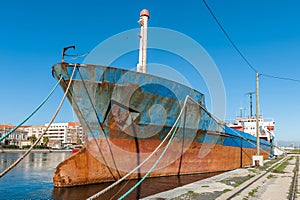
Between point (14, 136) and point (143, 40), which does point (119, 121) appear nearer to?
point (143, 40)

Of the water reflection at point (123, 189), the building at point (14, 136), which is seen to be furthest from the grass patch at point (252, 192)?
the building at point (14, 136)

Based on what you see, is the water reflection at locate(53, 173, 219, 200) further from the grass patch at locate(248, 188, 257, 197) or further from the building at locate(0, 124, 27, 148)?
the building at locate(0, 124, 27, 148)

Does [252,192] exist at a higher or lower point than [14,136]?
higher

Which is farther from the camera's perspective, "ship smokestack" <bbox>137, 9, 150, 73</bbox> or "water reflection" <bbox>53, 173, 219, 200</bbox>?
"ship smokestack" <bbox>137, 9, 150, 73</bbox>

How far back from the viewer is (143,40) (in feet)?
37.6

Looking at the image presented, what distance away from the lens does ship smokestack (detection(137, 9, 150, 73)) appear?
11266mm

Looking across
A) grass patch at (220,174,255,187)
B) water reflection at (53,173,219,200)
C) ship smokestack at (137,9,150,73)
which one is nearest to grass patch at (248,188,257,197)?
grass patch at (220,174,255,187)

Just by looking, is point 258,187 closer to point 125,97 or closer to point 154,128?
point 154,128

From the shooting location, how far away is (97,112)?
9.20m

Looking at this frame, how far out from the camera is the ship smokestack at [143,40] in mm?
11266

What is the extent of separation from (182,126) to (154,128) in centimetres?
161

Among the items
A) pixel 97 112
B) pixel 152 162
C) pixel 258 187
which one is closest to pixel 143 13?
pixel 97 112

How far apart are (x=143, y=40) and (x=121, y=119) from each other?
13.2ft

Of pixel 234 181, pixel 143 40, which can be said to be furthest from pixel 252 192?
pixel 143 40
